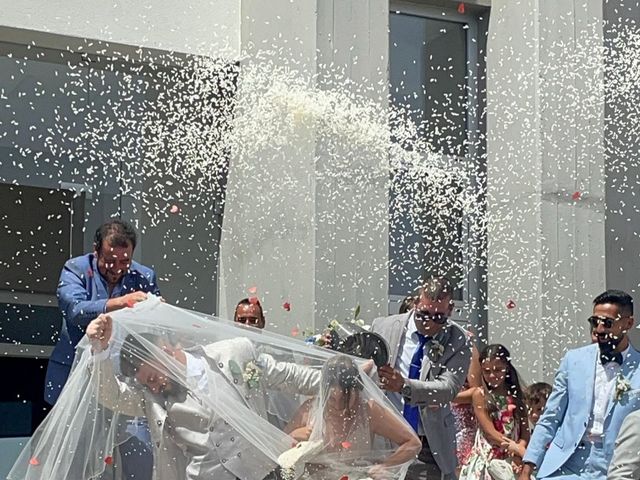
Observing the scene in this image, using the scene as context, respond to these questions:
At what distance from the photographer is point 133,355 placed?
692 centimetres

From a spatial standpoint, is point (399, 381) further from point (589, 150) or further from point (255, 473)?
point (589, 150)

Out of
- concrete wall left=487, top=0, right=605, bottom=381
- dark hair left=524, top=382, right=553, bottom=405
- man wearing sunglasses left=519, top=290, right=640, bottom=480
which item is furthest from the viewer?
concrete wall left=487, top=0, right=605, bottom=381

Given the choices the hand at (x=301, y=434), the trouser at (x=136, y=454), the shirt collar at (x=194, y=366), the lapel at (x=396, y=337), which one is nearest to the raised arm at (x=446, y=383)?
the lapel at (x=396, y=337)

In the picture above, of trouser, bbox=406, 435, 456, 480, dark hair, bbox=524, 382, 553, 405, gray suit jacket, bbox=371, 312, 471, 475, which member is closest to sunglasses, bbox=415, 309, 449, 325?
gray suit jacket, bbox=371, 312, 471, 475

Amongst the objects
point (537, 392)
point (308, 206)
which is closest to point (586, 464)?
point (537, 392)

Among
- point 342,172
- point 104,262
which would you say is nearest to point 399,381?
point 104,262

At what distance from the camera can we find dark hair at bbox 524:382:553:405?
31.0 ft

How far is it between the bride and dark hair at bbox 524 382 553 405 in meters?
2.36

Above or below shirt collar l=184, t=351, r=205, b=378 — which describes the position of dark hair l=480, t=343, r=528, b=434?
below

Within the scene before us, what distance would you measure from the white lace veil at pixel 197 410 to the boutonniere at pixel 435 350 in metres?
0.68

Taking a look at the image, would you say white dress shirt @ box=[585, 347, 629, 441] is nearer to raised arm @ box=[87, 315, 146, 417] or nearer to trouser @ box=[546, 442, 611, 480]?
trouser @ box=[546, 442, 611, 480]

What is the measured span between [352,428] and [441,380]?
0.79 m

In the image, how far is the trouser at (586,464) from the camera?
7848 mm

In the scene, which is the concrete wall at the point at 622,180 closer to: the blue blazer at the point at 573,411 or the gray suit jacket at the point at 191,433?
the blue blazer at the point at 573,411
